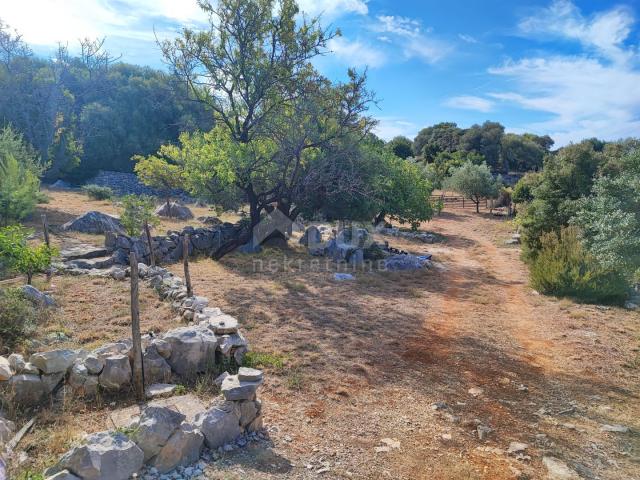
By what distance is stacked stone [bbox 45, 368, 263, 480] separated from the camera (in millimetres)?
3441

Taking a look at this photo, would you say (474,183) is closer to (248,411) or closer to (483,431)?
(483,431)

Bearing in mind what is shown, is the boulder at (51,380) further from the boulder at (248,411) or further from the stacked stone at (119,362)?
the boulder at (248,411)

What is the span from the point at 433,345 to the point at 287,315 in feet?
10.1

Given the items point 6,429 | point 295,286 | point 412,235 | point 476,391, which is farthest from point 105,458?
point 412,235

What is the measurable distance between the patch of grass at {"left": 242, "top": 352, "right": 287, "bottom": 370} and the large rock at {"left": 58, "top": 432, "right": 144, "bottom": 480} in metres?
2.69

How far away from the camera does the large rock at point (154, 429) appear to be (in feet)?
12.8

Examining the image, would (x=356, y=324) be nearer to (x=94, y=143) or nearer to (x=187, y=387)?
(x=187, y=387)

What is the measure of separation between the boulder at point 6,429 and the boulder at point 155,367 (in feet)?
4.99

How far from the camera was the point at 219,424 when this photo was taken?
4.47 meters

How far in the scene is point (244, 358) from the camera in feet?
21.1

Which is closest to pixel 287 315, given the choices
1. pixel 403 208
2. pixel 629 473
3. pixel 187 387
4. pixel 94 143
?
pixel 187 387

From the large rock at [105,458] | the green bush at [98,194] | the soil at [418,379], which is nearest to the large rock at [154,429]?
the large rock at [105,458]

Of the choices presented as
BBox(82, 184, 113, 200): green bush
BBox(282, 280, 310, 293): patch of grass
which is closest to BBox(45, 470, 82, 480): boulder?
BBox(282, 280, 310, 293): patch of grass

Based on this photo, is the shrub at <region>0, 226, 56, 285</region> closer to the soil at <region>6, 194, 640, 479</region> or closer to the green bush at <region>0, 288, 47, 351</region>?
the soil at <region>6, 194, 640, 479</region>
